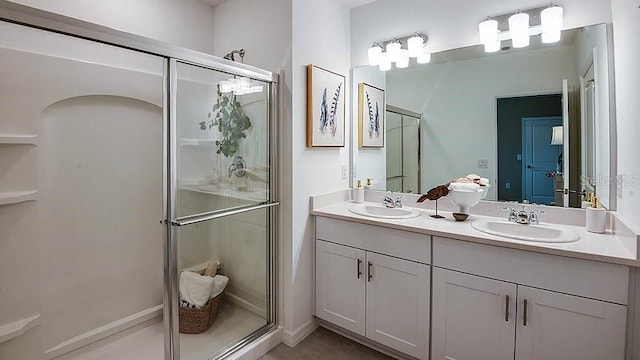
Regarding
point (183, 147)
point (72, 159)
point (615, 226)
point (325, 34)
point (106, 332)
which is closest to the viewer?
point (615, 226)

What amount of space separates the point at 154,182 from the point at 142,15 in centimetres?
122

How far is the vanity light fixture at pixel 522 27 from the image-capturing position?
1872 mm

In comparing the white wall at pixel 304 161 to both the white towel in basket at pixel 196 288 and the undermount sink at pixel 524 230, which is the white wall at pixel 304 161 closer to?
the white towel in basket at pixel 196 288

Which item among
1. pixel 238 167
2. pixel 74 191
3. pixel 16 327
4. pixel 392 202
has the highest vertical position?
pixel 238 167

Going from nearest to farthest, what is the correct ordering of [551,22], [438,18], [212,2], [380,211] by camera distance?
1. [551,22]
2. [438,18]
3. [380,211]
4. [212,2]

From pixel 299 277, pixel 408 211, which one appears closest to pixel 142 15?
pixel 299 277

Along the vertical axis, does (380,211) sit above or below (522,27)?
below

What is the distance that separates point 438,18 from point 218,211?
6.75 ft

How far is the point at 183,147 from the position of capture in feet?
5.88

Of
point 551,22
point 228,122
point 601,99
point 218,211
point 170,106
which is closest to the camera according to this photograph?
point 170,106

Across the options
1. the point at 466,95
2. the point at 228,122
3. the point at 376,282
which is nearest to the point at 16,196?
the point at 228,122

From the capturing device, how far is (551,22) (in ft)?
6.13

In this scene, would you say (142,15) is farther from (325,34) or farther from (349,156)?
(349,156)

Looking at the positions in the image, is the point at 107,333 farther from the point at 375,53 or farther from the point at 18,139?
the point at 375,53
